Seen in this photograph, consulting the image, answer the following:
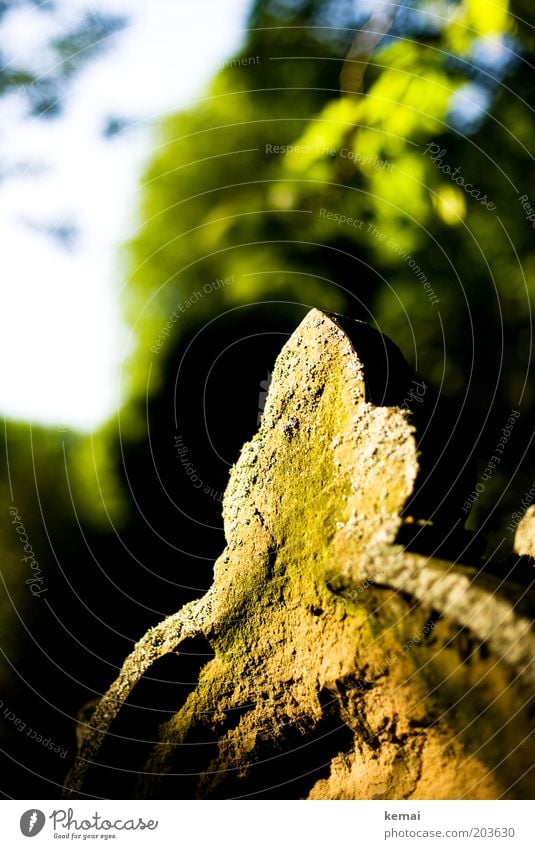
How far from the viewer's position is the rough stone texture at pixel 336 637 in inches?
39.6

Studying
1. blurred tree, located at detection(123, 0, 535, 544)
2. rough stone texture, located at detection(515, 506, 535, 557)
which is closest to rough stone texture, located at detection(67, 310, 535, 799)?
rough stone texture, located at detection(515, 506, 535, 557)

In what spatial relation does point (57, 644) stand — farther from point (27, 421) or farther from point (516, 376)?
point (516, 376)

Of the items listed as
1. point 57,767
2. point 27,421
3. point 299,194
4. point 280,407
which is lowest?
point 57,767

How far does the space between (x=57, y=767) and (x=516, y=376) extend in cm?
301

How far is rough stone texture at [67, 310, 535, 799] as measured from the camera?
1006 mm

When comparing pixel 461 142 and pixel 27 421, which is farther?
pixel 27 421

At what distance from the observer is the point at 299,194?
216 centimetres

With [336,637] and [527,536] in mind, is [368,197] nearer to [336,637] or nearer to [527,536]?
[527,536]

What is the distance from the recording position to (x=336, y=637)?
124 cm

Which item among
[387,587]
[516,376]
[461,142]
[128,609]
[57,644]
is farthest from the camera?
[516,376]

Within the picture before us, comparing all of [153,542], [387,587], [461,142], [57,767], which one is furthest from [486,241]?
[57,767]

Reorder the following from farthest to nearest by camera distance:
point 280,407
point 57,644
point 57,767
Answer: point 57,644 → point 57,767 → point 280,407

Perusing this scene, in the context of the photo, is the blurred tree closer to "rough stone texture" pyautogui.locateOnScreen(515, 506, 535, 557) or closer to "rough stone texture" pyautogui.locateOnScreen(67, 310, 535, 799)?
"rough stone texture" pyautogui.locateOnScreen(515, 506, 535, 557)

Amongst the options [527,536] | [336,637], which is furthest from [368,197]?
[336,637]
